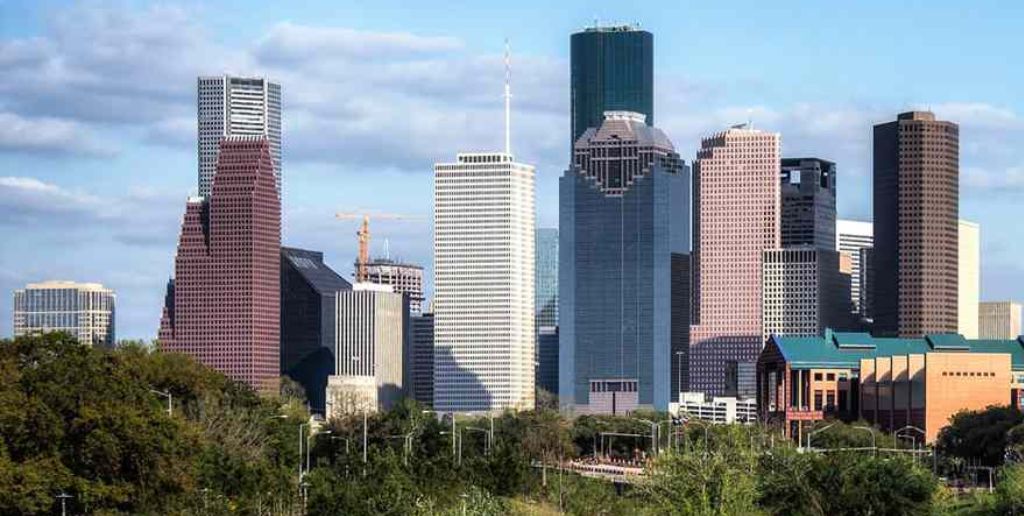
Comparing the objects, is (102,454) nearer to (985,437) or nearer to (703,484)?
(703,484)

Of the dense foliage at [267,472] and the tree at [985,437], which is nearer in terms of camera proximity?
the dense foliage at [267,472]

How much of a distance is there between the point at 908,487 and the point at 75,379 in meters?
38.9

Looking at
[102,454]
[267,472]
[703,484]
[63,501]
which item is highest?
[102,454]

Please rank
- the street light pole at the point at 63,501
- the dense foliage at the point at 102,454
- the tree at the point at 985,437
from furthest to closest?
the tree at the point at 985,437, the dense foliage at the point at 102,454, the street light pole at the point at 63,501

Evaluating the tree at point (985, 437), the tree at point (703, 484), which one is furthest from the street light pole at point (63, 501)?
the tree at point (985, 437)

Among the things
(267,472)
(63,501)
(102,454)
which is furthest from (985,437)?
(63,501)

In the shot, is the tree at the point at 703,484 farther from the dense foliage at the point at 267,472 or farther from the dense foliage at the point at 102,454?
the dense foliage at the point at 102,454

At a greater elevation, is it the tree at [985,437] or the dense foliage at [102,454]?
the dense foliage at [102,454]

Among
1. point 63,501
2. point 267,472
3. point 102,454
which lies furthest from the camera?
point 267,472

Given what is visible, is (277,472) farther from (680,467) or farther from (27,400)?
(680,467)

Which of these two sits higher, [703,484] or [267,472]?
[703,484]

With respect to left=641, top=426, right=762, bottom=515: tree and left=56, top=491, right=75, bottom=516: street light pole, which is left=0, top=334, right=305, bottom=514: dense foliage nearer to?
left=56, top=491, right=75, bottom=516: street light pole

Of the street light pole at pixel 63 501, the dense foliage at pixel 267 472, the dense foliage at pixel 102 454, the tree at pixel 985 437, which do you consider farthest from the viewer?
the tree at pixel 985 437

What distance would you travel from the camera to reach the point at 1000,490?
108 meters
